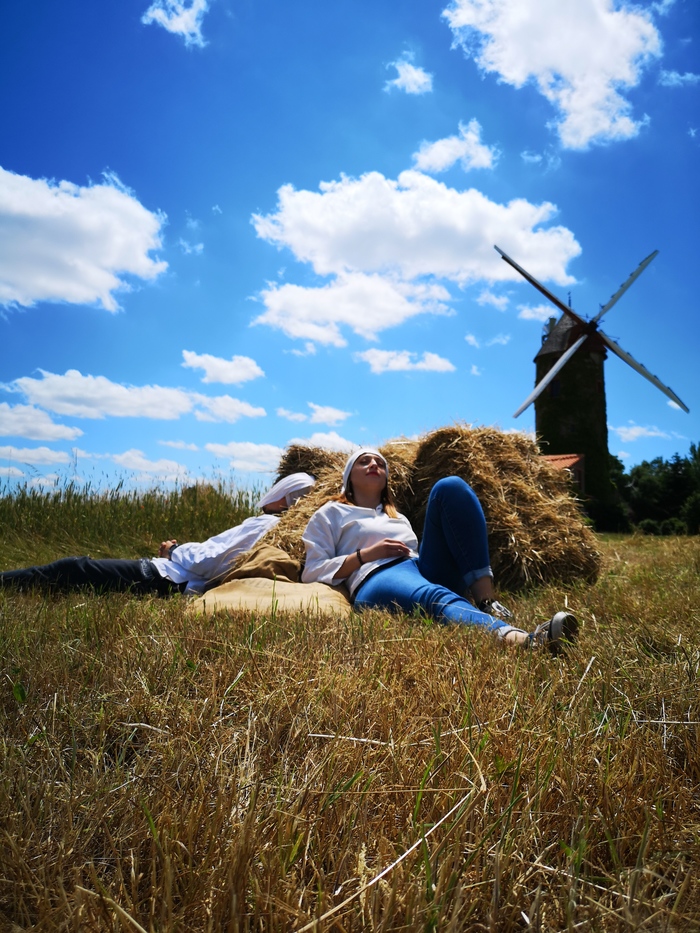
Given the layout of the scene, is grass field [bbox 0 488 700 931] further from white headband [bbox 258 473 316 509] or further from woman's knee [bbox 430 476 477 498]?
white headband [bbox 258 473 316 509]

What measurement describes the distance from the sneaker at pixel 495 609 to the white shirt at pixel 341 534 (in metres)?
0.62

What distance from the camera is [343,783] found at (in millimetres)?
1152

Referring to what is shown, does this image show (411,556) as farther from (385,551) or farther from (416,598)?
(416,598)

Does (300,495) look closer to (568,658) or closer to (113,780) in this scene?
(568,658)

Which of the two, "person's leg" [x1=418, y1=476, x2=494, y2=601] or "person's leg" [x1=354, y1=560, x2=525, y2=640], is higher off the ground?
"person's leg" [x1=418, y1=476, x2=494, y2=601]

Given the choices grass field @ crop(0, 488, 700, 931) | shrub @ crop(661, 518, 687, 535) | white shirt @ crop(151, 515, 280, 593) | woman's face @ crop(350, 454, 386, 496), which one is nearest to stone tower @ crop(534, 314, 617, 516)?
shrub @ crop(661, 518, 687, 535)

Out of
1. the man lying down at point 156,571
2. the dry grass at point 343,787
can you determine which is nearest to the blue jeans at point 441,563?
the dry grass at point 343,787

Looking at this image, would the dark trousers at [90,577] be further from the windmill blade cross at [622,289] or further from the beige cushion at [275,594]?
the windmill blade cross at [622,289]

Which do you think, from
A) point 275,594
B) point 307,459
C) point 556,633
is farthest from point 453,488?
point 307,459

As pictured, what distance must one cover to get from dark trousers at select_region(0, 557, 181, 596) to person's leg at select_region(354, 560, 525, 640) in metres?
1.50

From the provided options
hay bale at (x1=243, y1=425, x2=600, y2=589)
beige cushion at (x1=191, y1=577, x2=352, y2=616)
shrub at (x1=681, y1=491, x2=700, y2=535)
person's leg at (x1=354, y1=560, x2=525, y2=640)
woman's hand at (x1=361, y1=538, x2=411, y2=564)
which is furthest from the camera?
shrub at (x1=681, y1=491, x2=700, y2=535)

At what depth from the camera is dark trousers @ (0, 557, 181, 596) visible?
153 inches

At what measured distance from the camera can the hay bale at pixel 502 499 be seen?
15.2 ft

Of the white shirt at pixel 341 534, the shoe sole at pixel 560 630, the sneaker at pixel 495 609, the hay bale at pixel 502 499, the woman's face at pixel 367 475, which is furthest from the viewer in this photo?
the hay bale at pixel 502 499
